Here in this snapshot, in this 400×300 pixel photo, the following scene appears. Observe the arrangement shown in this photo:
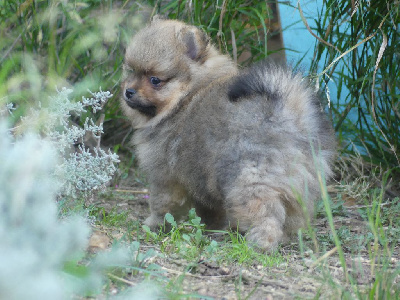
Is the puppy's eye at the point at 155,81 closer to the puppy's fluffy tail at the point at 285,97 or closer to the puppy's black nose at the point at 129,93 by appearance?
the puppy's black nose at the point at 129,93

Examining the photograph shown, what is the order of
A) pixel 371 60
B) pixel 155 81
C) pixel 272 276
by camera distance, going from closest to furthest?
pixel 272 276
pixel 155 81
pixel 371 60

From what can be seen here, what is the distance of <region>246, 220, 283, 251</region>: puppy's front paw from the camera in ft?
10.3

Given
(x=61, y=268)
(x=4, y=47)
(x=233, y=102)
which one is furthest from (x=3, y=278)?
(x=4, y=47)

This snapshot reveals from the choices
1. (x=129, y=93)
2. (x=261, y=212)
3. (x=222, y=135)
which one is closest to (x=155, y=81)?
(x=129, y=93)

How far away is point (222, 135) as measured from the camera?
3.26 meters

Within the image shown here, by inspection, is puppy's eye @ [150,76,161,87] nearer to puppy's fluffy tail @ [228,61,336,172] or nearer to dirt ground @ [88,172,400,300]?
puppy's fluffy tail @ [228,61,336,172]

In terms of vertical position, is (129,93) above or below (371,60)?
below

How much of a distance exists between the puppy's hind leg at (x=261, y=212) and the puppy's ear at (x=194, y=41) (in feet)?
3.91

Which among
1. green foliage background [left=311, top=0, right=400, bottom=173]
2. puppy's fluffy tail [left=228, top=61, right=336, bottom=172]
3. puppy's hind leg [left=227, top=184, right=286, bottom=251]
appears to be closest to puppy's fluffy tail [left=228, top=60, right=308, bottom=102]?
puppy's fluffy tail [left=228, top=61, right=336, bottom=172]

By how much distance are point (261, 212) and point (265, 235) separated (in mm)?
131

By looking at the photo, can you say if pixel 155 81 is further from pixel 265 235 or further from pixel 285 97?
pixel 265 235

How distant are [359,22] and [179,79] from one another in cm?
134

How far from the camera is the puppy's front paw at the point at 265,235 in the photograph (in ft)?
10.3

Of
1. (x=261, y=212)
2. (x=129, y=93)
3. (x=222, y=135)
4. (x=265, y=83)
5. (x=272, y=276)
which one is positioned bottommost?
(x=272, y=276)
